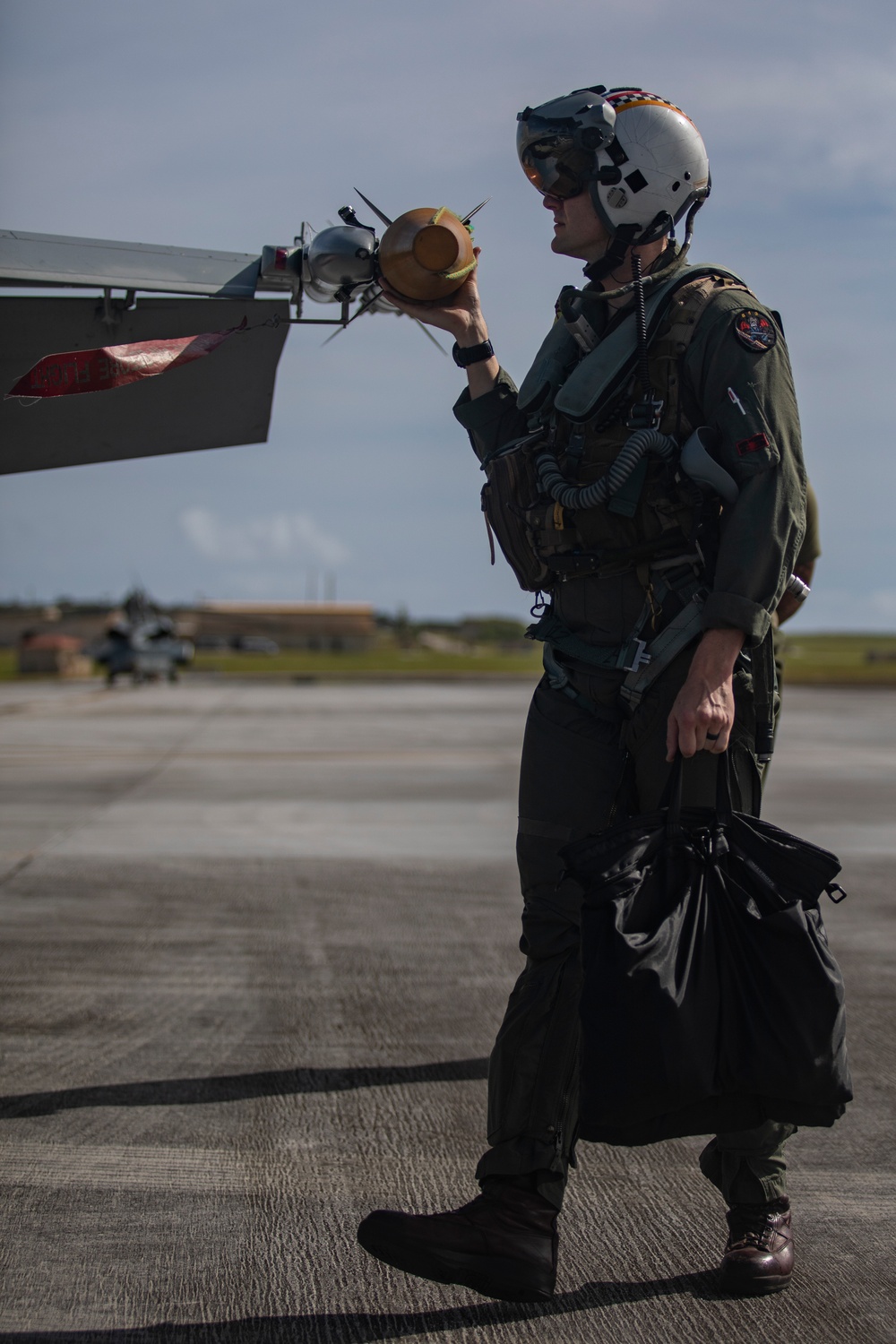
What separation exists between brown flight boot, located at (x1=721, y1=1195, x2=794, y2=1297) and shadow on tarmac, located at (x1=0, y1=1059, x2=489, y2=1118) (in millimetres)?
1356

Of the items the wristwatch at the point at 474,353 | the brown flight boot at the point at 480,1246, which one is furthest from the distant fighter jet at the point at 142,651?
the brown flight boot at the point at 480,1246

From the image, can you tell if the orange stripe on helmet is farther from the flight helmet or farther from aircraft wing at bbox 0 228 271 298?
aircraft wing at bbox 0 228 271 298

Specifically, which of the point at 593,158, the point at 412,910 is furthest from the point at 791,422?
the point at 412,910

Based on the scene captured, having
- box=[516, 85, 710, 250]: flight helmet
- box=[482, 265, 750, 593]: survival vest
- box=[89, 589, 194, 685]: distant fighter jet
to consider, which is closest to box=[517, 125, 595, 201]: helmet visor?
box=[516, 85, 710, 250]: flight helmet

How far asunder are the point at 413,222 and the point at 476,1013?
9.43ft

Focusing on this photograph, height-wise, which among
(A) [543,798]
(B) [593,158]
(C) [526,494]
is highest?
(B) [593,158]

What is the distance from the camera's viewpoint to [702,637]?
7.98 feet

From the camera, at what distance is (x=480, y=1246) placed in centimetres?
229

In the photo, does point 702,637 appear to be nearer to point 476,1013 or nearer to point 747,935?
point 747,935

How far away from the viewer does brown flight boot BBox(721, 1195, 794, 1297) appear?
2.36 meters

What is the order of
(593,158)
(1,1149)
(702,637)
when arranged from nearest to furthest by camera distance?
1. (702,637)
2. (593,158)
3. (1,1149)

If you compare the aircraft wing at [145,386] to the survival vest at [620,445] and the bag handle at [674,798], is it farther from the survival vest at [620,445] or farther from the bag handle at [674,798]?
the bag handle at [674,798]

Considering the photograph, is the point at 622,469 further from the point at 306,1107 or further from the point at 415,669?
the point at 415,669

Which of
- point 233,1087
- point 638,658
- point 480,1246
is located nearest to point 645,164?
point 638,658
